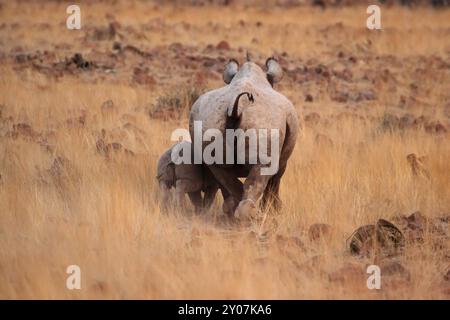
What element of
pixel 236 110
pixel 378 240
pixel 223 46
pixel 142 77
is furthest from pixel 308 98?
pixel 236 110

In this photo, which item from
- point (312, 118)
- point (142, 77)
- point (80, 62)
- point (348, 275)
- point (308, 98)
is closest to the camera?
point (348, 275)

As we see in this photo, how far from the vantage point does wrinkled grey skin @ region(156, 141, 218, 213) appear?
25.1 ft

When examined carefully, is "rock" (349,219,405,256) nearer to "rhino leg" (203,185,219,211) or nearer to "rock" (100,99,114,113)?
"rhino leg" (203,185,219,211)

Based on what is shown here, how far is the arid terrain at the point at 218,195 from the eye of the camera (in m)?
6.15

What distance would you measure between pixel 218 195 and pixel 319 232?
60.8 inches

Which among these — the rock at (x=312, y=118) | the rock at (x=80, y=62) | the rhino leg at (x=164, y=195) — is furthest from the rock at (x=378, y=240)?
the rock at (x=80, y=62)

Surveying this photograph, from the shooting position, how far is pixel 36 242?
673 cm

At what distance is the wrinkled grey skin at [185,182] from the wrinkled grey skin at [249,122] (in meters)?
0.24

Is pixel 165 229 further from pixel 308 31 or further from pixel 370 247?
pixel 308 31

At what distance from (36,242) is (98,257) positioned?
68 centimetres

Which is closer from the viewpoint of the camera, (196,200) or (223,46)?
(196,200)

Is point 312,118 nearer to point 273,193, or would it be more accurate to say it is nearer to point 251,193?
point 273,193

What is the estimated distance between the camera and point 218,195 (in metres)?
8.52

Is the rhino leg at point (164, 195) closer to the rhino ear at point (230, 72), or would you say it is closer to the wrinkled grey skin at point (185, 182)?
the wrinkled grey skin at point (185, 182)
